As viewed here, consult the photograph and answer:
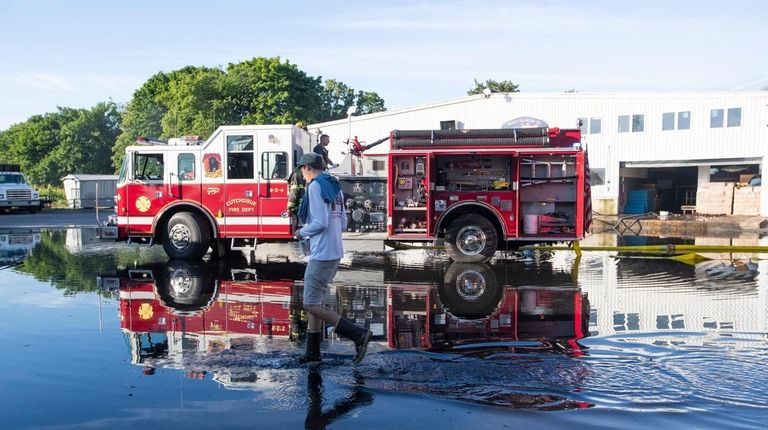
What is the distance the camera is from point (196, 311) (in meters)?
8.54

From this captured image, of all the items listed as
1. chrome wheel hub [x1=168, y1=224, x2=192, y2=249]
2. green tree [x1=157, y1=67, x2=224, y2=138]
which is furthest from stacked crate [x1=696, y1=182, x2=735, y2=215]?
green tree [x1=157, y1=67, x2=224, y2=138]

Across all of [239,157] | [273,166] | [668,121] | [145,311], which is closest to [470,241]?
[273,166]

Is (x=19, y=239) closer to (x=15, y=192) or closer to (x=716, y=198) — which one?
(x=15, y=192)

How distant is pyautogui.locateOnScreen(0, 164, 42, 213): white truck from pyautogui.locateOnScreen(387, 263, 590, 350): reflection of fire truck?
104 ft

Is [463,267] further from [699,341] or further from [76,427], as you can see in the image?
[76,427]

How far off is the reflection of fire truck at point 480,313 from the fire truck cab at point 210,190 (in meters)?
3.67

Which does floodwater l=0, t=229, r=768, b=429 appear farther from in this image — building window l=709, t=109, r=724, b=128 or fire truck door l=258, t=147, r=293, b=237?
building window l=709, t=109, r=724, b=128

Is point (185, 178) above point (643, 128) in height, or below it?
below

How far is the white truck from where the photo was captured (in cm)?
3506

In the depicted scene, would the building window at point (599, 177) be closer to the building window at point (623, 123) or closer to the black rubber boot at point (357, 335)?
the building window at point (623, 123)

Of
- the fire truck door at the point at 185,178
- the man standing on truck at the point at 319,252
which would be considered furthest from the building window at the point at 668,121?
the man standing on truck at the point at 319,252

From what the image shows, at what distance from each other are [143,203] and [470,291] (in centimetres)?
717

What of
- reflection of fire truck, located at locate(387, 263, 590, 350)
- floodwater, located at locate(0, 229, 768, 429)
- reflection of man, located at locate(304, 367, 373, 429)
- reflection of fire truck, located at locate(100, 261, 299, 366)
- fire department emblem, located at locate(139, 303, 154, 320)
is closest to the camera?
reflection of man, located at locate(304, 367, 373, 429)

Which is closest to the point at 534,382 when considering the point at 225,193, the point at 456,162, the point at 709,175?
the point at 456,162
